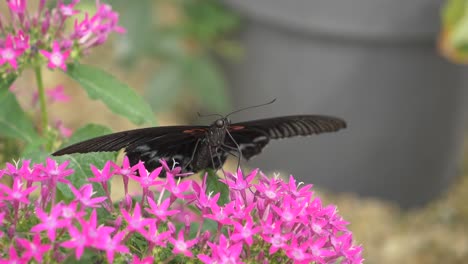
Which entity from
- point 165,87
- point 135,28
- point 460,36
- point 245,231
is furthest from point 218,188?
point 165,87

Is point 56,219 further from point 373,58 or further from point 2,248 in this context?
point 373,58

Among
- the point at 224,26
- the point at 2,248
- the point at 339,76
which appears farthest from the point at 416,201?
the point at 2,248

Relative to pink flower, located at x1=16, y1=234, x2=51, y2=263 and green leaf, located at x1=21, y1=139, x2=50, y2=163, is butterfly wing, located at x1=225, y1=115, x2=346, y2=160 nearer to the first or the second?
green leaf, located at x1=21, y1=139, x2=50, y2=163

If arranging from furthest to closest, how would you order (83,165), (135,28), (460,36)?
(135,28) → (460,36) → (83,165)

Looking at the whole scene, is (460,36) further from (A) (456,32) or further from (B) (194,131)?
(B) (194,131)

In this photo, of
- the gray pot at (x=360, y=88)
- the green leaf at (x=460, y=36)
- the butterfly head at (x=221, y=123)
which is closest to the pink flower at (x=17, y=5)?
the butterfly head at (x=221, y=123)

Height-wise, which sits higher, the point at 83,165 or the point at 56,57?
the point at 56,57

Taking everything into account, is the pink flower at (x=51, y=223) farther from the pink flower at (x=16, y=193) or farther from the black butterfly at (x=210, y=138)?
A: the black butterfly at (x=210, y=138)
